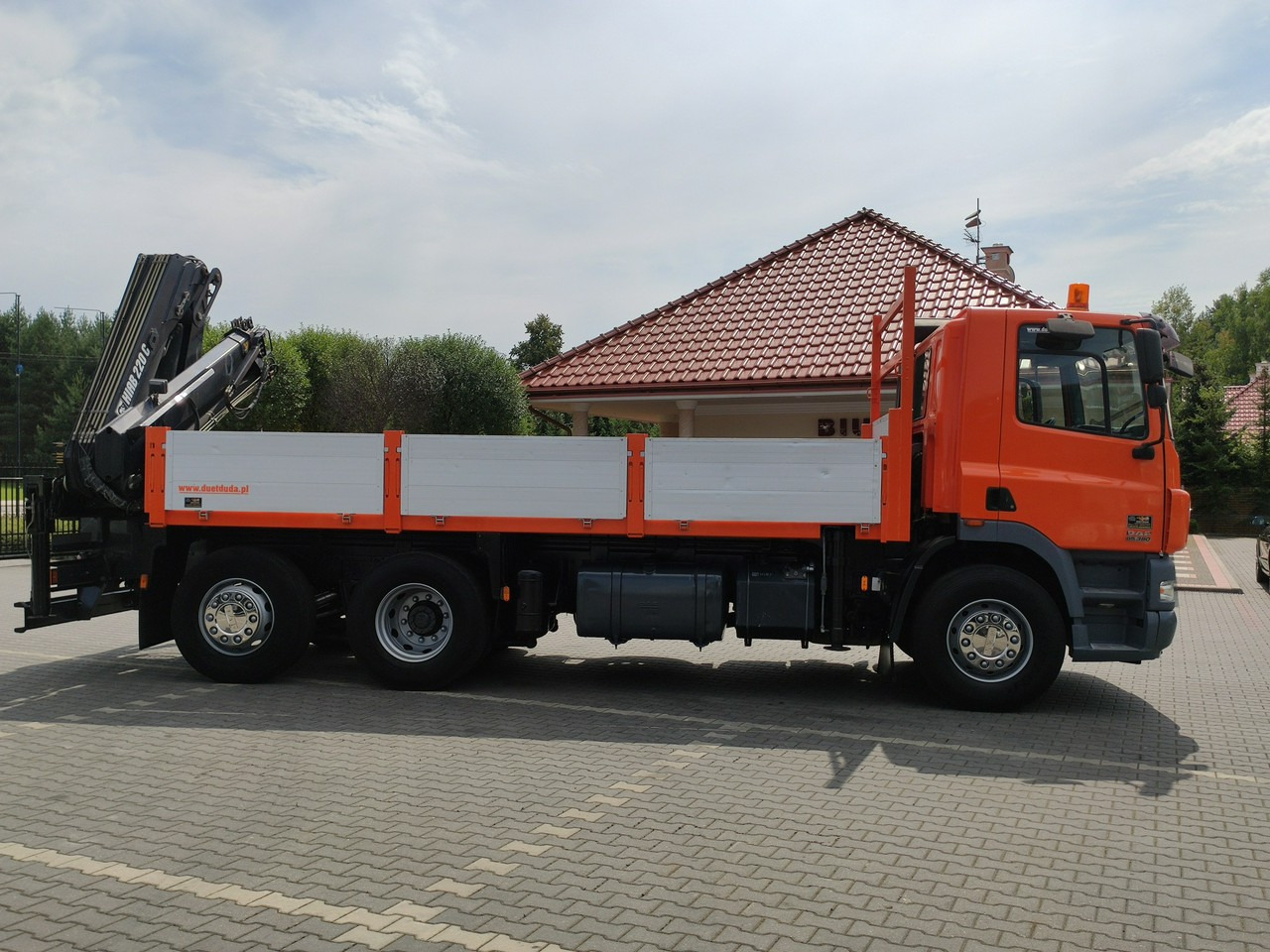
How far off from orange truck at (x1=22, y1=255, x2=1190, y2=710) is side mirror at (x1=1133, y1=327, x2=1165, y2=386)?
0.02 m

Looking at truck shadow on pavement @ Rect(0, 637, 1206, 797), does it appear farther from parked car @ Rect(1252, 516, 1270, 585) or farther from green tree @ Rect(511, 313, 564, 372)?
green tree @ Rect(511, 313, 564, 372)

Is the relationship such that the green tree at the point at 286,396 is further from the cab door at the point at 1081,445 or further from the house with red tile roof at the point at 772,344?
the cab door at the point at 1081,445

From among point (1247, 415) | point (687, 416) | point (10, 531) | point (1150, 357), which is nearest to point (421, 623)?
point (1150, 357)

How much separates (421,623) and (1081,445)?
5.30 metres

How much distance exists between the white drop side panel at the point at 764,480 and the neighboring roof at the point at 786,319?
8.20 meters

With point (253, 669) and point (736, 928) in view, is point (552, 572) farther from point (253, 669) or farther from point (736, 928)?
point (736, 928)

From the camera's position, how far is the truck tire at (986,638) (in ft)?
27.1

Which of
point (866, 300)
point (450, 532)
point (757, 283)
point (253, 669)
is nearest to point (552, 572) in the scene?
point (450, 532)

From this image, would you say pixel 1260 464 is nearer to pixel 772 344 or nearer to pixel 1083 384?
pixel 772 344

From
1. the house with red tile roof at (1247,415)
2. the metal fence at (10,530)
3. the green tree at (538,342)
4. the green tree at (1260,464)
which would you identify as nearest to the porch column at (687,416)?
the metal fence at (10,530)

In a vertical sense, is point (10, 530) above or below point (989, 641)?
above

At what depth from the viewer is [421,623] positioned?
9.09 m

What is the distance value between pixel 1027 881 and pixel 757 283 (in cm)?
1681

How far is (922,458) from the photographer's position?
29.0 feet
